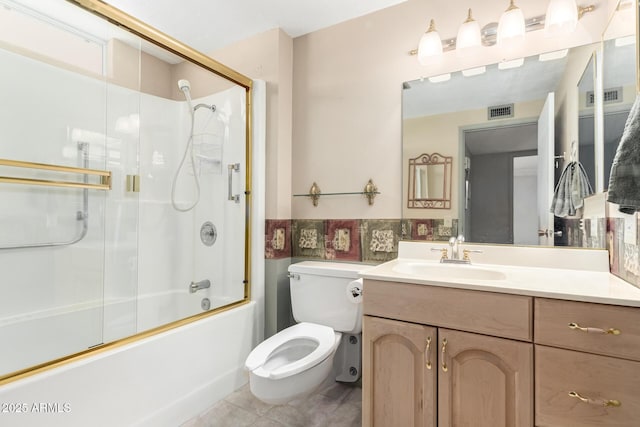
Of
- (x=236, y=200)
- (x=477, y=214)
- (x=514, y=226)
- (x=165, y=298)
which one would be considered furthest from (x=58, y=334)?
(x=514, y=226)

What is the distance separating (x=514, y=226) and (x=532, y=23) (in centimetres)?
101

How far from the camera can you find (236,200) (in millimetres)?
2152

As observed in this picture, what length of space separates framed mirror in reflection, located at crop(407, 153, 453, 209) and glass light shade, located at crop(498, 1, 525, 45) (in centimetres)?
63

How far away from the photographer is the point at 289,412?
167 centimetres

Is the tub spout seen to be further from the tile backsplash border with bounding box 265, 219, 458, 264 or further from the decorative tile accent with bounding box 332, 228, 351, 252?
the decorative tile accent with bounding box 332, 228, 351, 252

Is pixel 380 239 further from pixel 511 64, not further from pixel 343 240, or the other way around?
pixel 511 64

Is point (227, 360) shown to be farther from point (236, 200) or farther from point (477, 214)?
point (477, 214)

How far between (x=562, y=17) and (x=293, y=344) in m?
2.05

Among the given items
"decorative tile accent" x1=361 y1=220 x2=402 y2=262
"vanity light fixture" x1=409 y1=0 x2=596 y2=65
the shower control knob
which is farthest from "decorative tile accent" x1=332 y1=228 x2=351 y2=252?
"vanity light fixture" x1=409 y1=0 x2=596 y2=65

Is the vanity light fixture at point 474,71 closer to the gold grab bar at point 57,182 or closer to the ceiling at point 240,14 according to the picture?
the ceiling at point 240,14

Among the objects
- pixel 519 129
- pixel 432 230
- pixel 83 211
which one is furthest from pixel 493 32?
pixel 83 211

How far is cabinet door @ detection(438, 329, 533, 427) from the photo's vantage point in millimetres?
1064

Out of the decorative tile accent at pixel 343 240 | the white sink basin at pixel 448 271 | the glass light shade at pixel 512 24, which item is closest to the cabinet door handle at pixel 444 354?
the white sink basin at pixel 448 271

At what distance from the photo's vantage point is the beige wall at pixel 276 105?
2.16 m
